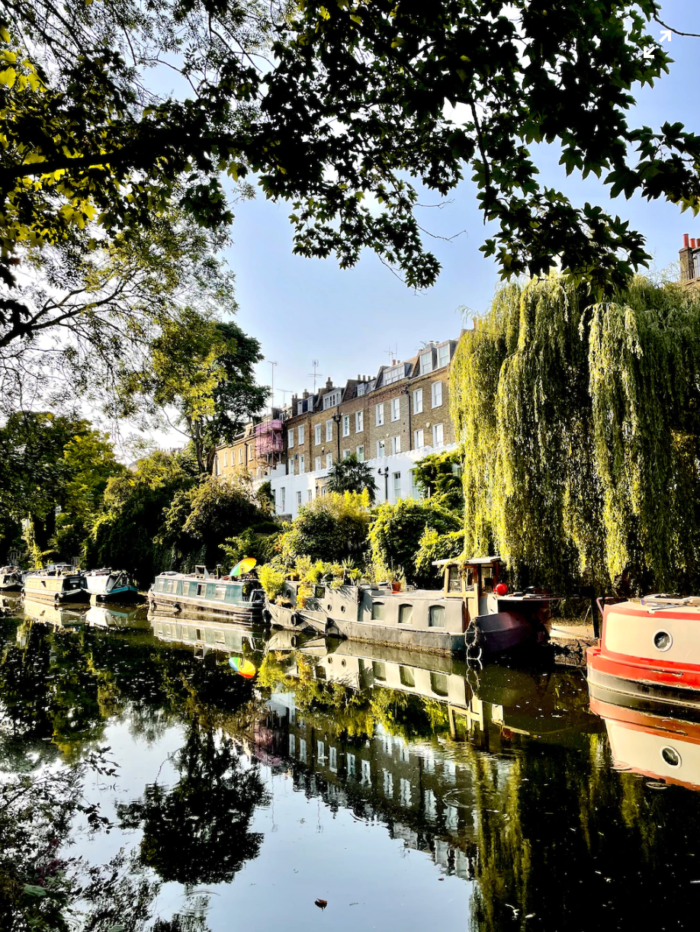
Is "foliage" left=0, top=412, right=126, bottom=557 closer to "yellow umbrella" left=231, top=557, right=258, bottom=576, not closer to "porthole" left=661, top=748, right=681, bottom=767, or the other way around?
"porthole" left=661, top=748, right=681, bottom=767

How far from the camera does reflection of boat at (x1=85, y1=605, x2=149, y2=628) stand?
27156 millimetres

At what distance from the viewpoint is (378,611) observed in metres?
19.8

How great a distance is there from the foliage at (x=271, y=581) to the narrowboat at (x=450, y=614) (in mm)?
3553

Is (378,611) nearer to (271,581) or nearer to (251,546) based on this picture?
(271,581)

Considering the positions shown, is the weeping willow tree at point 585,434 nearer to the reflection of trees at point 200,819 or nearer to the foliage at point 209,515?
the reflection of trees at point 200,819

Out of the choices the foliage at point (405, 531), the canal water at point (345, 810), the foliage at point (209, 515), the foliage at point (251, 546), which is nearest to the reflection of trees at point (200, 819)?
the canal water at point (345, 810)

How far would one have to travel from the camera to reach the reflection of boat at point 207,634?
2119 cm

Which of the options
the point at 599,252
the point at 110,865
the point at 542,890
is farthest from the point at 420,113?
the point at 110,865

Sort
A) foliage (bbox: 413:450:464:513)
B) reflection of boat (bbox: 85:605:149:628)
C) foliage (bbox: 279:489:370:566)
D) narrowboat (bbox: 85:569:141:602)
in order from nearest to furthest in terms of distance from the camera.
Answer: foliage (bbox: 413:450:464:513)
reflection of boat (bbox: 85:605:149:628)
foliage (bbox: 279:489:370:566)
narrowboat (bbox: 85:569:141:602)

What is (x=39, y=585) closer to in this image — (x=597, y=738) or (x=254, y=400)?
(x=254, y=400)

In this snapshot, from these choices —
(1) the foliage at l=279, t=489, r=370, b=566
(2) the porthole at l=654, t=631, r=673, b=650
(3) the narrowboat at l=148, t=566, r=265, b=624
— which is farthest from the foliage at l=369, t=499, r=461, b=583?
(2) the porthole at l=654, t=631, r=673, b=650

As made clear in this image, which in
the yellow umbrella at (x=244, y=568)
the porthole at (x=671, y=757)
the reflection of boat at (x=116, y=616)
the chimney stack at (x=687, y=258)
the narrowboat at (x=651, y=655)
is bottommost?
the porthole at (x=671, y=757)

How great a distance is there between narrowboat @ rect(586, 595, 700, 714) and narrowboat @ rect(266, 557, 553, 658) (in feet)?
9.51

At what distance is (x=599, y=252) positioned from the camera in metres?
4.36
